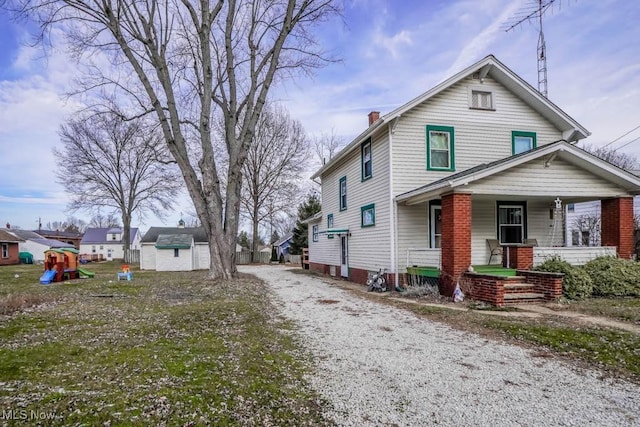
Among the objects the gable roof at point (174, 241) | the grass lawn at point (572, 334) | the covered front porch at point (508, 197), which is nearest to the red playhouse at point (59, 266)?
the gable roof at point (174, 241)

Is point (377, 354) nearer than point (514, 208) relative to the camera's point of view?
Yes

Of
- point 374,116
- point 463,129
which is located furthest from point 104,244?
point 463,129

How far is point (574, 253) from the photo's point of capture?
437 inches

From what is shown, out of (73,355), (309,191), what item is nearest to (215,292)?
(73,355)

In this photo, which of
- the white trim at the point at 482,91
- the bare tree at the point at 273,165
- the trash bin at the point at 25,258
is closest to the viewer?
the white trim at the point at 482,91

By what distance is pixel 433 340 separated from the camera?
20.3ft

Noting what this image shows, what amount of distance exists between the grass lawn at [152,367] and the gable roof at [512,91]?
800 centimetres

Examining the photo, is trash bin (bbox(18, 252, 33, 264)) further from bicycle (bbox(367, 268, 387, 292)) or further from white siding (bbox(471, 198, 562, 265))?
white siding (bbox(471, 198, 562, 265))

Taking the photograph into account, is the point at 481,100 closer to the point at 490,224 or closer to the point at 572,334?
the point at 490,224

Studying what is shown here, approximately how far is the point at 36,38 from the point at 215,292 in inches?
444

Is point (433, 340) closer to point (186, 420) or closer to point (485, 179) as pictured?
point (186, 420)

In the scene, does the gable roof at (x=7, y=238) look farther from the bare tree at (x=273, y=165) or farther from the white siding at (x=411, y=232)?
the white siding at (x=411, y=232)

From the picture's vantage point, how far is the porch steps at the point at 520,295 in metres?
9.34

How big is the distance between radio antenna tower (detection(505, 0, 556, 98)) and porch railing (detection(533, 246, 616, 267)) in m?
6.22
